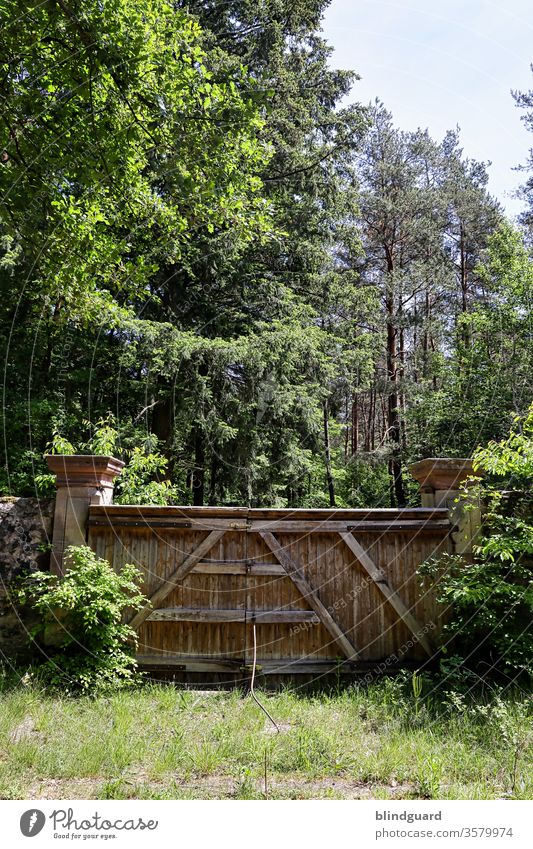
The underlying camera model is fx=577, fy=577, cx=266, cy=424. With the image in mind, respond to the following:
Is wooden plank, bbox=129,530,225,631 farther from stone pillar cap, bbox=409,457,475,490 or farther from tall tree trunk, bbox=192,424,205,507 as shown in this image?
tall tree trunk, bbox=192,424,205,507

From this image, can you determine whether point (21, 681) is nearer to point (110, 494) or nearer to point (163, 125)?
point (110, 494)

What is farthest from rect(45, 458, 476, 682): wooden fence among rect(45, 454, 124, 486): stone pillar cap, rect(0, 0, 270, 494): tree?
rect(0, 0, 270, 494): tree

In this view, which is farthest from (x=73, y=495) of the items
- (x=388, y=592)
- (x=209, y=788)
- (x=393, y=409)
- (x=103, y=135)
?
(x=393, y=409)

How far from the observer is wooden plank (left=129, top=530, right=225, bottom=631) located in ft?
21.6

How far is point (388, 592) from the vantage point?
6637mm

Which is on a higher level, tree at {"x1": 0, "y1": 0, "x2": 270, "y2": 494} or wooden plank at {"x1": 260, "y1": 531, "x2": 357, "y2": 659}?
tree at {"x1": 0, "y1": 0, "x2": 270, "y2": 494}

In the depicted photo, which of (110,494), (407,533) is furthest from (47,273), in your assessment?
(407,533)

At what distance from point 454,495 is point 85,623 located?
14.1 ft

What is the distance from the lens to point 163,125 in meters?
7.21

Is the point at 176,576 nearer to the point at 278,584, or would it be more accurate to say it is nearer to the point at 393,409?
the point at 278,584

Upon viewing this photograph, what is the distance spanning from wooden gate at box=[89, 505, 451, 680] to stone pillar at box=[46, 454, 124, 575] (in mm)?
164

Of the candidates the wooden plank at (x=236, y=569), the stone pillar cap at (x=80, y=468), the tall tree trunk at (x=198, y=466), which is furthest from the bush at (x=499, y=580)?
the tall tree trunk at (x=198, y=466)

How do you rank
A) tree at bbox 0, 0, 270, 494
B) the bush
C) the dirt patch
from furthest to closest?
tree at bbox 0, 0, 270, 494
the bush
the dirt patch

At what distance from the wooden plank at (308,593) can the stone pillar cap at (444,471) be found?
1.84 metres
